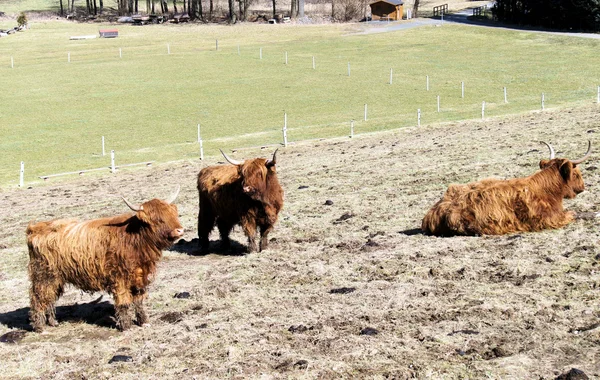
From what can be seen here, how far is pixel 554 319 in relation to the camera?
365 inches

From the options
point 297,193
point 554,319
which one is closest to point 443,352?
point 554,319

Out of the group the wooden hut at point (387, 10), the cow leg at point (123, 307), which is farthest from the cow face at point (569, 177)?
the wooden hut at point (387, 10)

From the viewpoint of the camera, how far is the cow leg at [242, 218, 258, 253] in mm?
15031

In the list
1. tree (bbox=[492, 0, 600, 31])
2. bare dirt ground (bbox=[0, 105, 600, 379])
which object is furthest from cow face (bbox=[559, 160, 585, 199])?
tree (bbox=[492, 0, 600, 31])

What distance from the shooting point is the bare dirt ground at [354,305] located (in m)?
8.69

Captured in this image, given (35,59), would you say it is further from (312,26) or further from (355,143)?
(355,143)

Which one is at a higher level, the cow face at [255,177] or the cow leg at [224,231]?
the cow face at [255,177]

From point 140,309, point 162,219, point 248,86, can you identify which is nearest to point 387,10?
point 248,86

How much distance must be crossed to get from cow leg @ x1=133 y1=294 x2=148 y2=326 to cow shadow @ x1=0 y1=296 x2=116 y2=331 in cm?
41

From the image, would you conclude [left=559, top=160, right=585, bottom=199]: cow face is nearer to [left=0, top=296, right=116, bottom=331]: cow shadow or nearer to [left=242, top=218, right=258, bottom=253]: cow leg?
[left=242, top=218, right=258, bottom=253]: cow leg

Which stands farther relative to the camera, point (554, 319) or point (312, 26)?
point (312, 26)

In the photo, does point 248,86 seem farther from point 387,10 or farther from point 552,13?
point 387,10

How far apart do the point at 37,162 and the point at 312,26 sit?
70.5 meters

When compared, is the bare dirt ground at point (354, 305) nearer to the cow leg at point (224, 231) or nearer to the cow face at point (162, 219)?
the cow leg at point (224, 231)
